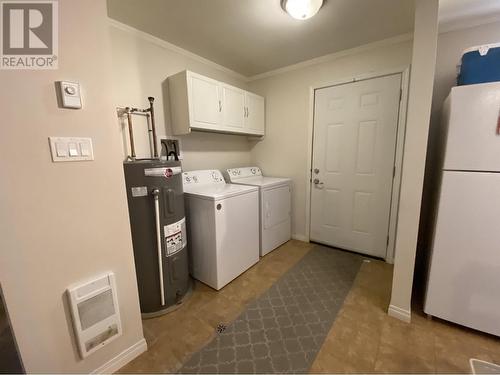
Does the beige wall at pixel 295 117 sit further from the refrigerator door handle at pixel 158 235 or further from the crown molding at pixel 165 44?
the refrigerator door handle at pixel 158 235

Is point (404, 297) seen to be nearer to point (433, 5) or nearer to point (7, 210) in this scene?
point (433, 5)

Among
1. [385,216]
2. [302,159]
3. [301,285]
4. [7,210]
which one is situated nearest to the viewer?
[7,210]

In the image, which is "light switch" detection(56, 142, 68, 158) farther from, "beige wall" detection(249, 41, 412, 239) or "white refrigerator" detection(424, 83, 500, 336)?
"beige wall" detection(249, 41, 412, 239)

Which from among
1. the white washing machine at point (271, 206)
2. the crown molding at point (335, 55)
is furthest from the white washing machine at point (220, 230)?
the crown molding at point (335, 55)

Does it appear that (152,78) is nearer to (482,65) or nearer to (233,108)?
(233,108)

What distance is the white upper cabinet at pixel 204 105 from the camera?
83.7 inches

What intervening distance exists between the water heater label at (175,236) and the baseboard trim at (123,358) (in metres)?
0.61

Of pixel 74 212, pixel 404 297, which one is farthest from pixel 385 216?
pixel 74 212

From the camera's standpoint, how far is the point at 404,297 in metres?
1.58

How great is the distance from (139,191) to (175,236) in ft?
1.57

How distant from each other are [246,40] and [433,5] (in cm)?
151

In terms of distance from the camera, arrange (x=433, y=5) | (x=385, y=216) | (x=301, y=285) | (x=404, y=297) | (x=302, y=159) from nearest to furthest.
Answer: (x=433, y=5) < (x=404, y=297) < (x=301, y=285) < (x=385, y=216) < (x=302, y=159)

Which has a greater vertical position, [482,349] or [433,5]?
[433,5]

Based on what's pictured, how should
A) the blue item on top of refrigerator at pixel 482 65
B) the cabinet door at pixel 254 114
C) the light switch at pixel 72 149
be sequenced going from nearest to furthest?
1. the light switch at pixel 72 149
2. the blue item on top of refrigerator at pixel 482 65
3. the cabinet door at pixel 254 114
